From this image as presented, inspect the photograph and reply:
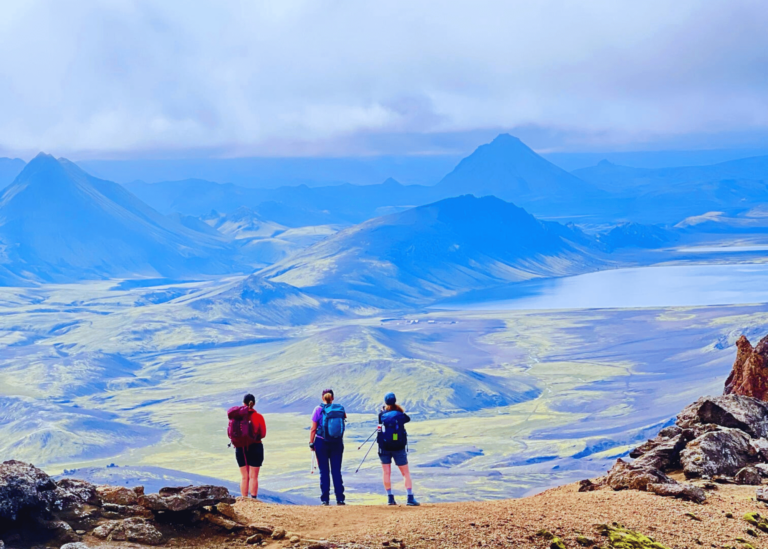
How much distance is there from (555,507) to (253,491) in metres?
8.52

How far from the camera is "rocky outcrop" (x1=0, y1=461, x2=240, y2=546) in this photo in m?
17.8

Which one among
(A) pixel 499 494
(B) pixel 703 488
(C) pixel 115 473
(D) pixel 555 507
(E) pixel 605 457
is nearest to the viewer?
(D) pixel 555 507

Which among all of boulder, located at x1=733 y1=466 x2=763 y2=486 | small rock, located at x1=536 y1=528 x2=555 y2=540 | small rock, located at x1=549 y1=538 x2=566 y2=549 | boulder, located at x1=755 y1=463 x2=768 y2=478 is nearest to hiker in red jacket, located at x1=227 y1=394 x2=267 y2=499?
small rock, located at x1=536 y1=528 x2=555 y2=540

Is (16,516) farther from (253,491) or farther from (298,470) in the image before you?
(298,470)

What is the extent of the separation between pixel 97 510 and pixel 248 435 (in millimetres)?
5497

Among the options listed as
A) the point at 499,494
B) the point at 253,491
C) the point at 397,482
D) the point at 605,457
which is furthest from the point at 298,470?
the point at 253,491

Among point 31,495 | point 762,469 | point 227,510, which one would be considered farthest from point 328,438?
point 762,469

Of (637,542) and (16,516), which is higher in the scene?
(16,516)

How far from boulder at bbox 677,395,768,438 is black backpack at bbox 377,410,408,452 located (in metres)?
11.3

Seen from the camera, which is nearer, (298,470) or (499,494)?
(499,494)

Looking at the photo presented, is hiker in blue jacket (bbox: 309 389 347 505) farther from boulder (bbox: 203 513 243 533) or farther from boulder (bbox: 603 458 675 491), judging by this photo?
boulder (bbox: 603 458 675 491)

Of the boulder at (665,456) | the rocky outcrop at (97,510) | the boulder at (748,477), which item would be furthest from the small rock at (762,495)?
the rocky outcrop at (97,510)

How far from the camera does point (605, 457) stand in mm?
176500

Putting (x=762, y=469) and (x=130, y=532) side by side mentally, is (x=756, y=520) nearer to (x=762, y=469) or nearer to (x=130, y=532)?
(x=762, y=469)
